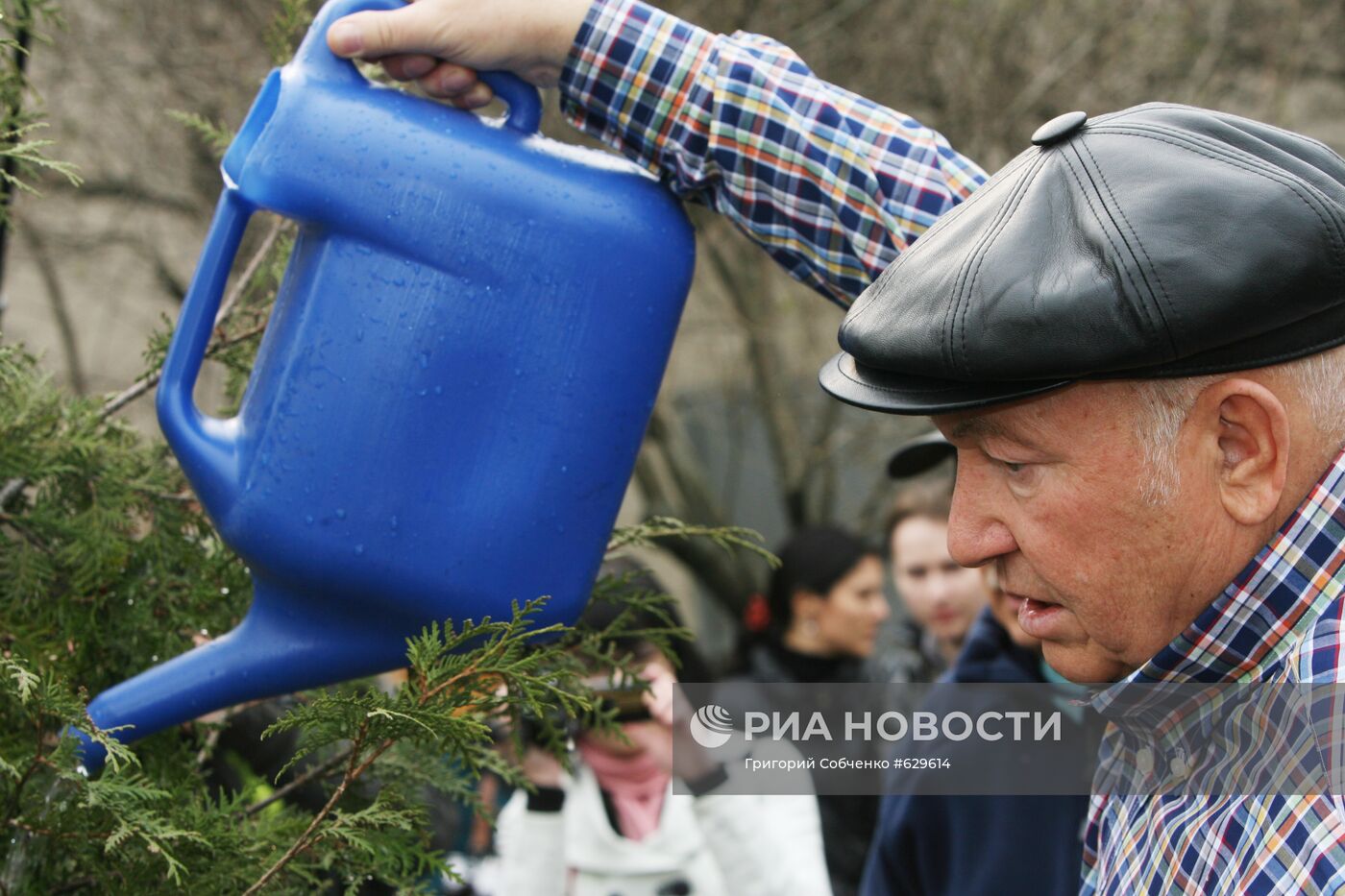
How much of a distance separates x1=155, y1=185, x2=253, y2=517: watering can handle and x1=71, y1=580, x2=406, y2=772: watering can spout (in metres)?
A: 0.11

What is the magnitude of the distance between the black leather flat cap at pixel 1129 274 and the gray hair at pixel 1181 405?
0.02m

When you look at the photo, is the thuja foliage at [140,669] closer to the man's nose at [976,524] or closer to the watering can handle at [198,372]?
the watering can handle at [198,372]

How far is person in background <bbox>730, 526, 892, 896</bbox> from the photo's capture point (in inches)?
147

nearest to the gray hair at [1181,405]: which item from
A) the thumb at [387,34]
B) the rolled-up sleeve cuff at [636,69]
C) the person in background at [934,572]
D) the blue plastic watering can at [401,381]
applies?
the blue plastic watering can at [401,381]

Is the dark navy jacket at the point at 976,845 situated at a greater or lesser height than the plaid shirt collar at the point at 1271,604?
lesser

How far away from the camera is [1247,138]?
1074 millimetres

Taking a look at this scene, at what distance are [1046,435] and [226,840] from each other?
2.63 feet

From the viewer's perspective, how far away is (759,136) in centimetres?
147

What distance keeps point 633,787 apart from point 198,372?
179cm

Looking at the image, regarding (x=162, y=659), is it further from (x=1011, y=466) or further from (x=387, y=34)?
(x=1011, y=466)

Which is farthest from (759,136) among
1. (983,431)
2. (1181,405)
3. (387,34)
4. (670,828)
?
(670,828)

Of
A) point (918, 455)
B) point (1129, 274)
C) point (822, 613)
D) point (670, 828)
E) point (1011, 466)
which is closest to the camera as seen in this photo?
point (1129, 274)

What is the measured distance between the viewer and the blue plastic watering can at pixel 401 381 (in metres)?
1.23

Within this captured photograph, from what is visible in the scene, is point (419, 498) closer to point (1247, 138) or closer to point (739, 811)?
point (1247, 138)
